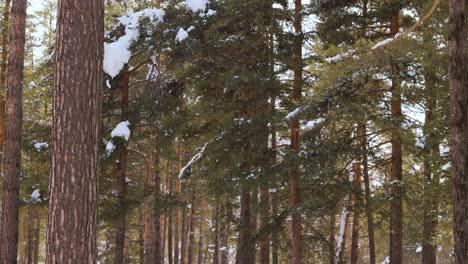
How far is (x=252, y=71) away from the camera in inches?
435

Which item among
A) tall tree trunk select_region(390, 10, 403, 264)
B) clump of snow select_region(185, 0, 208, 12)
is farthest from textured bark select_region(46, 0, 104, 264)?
clump of snow select_region(185, 0, 208, 12)

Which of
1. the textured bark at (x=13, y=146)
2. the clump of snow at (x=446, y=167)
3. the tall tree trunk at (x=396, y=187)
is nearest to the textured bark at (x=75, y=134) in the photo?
the textured bark at (x=13, y=146)

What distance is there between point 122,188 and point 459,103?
329 inches

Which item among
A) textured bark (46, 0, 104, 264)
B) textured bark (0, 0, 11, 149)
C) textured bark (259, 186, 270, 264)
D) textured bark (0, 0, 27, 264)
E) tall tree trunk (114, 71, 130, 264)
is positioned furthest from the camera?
textured bark (0, 0, 11, 149)

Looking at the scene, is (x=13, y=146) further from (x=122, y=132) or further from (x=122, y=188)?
(x=122, y=188)

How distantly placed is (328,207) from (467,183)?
398 centimetres

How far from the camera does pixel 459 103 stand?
22.8 ft

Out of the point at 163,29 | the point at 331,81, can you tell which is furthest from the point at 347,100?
the point at 163,29

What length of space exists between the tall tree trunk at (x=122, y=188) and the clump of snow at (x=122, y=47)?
721 mm

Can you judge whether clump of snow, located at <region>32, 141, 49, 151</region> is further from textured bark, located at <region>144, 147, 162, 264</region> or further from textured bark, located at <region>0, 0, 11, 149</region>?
textured bark, located at <region>0, 0, 11, 149</region>

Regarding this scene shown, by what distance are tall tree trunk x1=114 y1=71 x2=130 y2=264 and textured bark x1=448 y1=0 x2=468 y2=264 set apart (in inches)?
302

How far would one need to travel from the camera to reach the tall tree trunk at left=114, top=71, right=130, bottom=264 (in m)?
11.2

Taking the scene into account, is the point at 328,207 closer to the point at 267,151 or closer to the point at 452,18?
the point at 267,151

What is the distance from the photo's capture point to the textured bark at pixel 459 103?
6.80 metres
